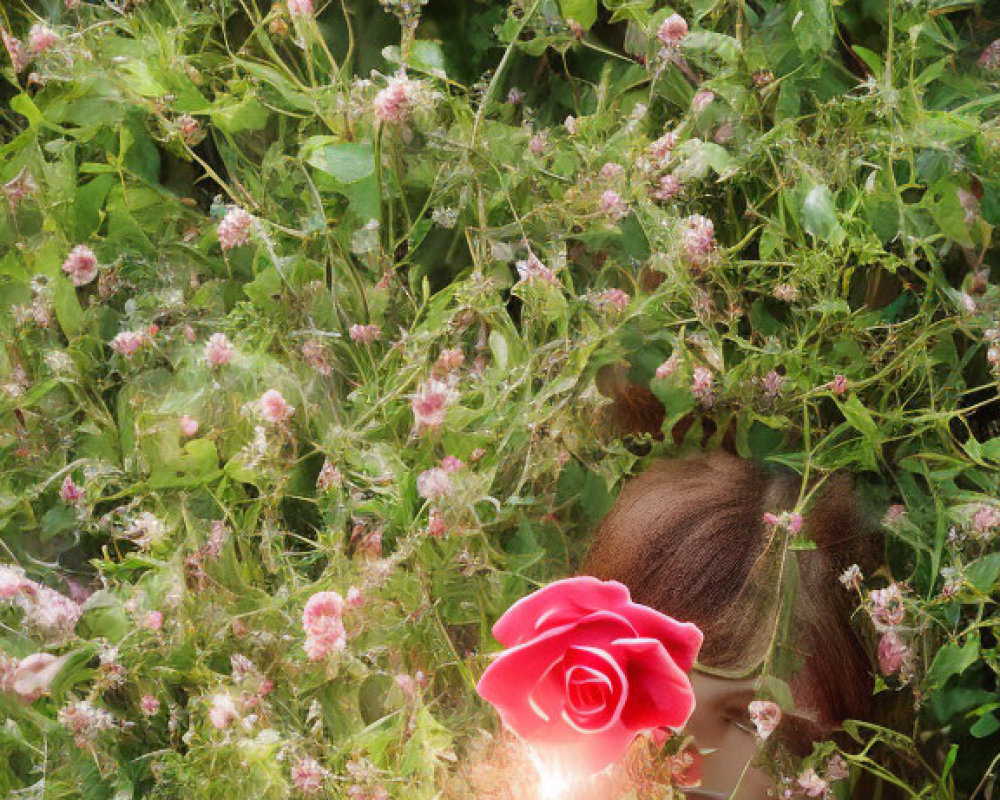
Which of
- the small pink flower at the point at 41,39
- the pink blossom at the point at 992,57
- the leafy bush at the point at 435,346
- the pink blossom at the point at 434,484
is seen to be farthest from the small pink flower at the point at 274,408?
the pink blossom at the point at 992,57

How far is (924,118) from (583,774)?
0.49m

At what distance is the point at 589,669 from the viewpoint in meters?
0.66

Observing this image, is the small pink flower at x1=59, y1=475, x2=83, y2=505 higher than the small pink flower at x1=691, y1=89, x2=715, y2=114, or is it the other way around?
the small pink flower at x1=691, y1=89, x2=715, y2=114

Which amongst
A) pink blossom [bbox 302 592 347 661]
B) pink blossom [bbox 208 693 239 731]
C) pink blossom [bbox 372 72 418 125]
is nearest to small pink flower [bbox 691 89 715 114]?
pink blossom [bbox 372 72 418 125]

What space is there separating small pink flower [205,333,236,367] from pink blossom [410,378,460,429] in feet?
0.53

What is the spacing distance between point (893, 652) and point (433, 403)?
35 cm

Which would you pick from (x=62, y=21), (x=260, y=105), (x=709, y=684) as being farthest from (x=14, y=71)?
(x=709, y=684)

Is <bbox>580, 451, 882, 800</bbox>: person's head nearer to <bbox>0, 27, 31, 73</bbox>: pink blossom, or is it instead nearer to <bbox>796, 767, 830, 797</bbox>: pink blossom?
<bbox>796, 767, 830, 797</bbox>: pink blossom

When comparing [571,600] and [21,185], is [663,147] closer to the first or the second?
[571,600]

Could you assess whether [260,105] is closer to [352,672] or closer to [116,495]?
[116,495]

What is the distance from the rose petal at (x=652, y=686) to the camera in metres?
0.67

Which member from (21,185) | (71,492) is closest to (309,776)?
(71,492)

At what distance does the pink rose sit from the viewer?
2.20ft

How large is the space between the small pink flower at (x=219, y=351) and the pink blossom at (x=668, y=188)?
1.09ft
